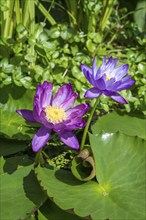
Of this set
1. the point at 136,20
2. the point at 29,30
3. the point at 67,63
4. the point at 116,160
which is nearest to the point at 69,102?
the point at 116,160

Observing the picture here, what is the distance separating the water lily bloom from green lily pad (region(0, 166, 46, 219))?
167mm

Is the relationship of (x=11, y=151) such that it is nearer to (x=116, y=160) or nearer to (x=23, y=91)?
(x=23, y=91)

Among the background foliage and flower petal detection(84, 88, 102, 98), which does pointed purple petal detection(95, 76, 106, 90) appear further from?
the background foliage

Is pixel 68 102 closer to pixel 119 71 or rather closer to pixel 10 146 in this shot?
pixel 119 71

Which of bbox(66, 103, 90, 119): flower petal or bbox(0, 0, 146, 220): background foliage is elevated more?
bbox(66, 103, 90, 119): flower petal

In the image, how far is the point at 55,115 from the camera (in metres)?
2.00

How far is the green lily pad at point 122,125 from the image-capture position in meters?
2.40

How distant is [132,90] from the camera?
2.79m

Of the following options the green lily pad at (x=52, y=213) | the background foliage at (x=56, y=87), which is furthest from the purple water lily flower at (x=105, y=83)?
the green lily pad at (x=52, y=213)

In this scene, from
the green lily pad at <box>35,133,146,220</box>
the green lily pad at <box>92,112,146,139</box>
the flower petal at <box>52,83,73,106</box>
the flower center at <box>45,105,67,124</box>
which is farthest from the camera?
the green lily pad at <box>92,112,146,139</box>

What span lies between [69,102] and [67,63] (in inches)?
23.8

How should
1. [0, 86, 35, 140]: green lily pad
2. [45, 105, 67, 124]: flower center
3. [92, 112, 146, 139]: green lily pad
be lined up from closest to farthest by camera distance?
1. [45, 105, 67, 124]: flower center
2. [0, 86, 35, 140]: green lily pad
3. [92, 112, 146, 139]: green lily pad

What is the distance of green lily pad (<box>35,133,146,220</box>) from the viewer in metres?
1.87

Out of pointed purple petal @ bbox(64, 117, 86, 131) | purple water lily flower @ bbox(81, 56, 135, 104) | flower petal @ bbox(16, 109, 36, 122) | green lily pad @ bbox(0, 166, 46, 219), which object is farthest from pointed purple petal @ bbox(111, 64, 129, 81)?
green lily pad @ bbox(0, 166, 46, 219)
